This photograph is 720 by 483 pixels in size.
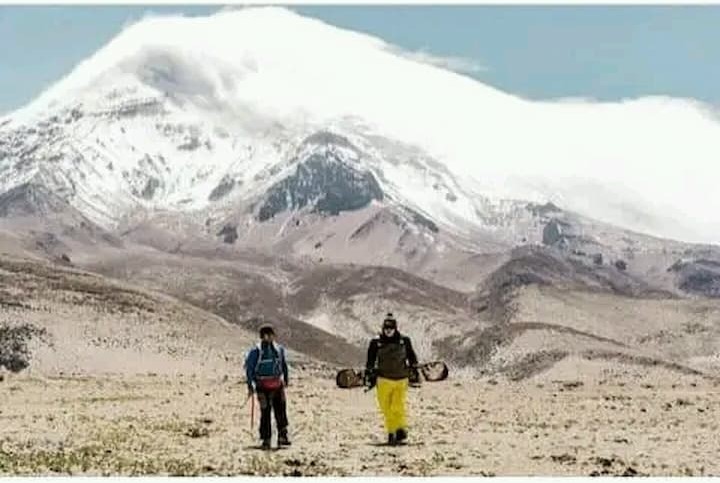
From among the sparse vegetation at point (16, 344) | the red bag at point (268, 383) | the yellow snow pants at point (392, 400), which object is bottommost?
the yellow snow pants at point (392, 400)

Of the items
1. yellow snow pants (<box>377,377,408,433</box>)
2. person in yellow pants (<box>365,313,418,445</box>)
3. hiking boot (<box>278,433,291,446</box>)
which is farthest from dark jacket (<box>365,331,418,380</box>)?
hiking boot (<box>278,433,291,446</box>)

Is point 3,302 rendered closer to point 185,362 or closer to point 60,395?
point 185,362

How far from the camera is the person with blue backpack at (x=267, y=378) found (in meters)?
24.2

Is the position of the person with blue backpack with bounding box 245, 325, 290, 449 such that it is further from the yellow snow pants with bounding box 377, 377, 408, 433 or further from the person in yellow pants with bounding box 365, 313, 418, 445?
A: the yellow snow pants with bounding box 377, 377, 408, 433

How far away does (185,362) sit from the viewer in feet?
290

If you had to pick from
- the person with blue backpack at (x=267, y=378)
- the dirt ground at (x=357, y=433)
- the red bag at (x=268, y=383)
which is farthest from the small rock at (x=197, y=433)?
the red bag at (x=268, y=383)

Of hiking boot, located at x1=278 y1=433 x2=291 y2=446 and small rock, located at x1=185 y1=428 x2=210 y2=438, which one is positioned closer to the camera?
hiking boot, located at x1=278 y1=433 x2=291 y2=446

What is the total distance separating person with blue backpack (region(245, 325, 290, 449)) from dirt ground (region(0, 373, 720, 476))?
516 mm

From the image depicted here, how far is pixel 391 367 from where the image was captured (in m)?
24.2

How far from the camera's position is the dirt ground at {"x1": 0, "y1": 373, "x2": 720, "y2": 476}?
2142 centimetres

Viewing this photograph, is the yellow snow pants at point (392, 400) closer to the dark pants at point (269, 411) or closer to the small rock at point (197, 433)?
the dark pants at point (269, 411)

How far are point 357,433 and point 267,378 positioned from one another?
3.98 metres

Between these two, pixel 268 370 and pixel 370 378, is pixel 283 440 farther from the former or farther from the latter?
pixel 370 378

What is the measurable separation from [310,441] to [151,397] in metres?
14.5
